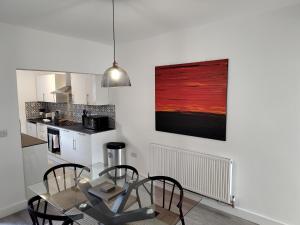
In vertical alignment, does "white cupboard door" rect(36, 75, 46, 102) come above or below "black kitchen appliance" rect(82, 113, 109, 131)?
above

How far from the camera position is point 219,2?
6.79 ft

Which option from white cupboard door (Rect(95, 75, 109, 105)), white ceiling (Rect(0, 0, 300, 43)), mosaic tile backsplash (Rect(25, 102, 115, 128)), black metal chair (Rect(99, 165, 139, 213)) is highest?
white ceiling (Rect(0, 0, 300, 43))

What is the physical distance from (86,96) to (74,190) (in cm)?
242

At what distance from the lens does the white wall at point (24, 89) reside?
18.1 ft

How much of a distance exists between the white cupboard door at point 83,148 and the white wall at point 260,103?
1889 mm

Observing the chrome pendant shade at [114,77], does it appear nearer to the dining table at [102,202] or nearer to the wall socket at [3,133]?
the dining table at [102,202]

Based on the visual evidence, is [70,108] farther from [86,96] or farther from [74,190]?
[74,190]

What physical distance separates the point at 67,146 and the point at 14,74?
6.87 feet

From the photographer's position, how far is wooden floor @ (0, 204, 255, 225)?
2633 millimetres

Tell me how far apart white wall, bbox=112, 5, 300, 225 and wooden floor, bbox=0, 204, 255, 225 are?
205mm

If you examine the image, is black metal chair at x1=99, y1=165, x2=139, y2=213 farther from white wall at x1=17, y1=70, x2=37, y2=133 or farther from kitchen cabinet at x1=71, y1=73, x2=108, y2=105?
white wall at x1=17, y1=70, x2=37, y2=133

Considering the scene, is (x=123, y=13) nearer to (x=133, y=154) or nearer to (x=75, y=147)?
(x=133, y=154)

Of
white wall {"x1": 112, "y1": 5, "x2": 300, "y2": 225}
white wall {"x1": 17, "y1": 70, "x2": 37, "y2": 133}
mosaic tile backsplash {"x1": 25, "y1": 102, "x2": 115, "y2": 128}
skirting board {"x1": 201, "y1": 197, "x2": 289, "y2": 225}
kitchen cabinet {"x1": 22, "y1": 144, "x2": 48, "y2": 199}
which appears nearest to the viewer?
white wall {"x1": 112, "y1": 5, "x2": 300, "y2": 225}

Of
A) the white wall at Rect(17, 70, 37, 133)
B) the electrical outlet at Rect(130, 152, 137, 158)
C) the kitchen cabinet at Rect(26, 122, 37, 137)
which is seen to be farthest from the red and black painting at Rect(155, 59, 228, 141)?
the white wall at Rect(17, 70, 37, 133)
